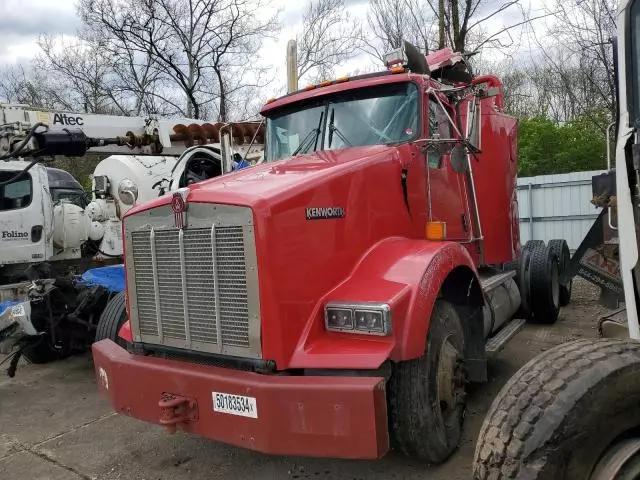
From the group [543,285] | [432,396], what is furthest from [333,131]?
[543,285]

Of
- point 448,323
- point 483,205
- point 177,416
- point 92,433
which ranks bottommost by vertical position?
point 92,433

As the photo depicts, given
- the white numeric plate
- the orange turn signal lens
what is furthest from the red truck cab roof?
the white numeric plate

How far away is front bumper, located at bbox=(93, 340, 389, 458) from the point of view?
2.88 metres

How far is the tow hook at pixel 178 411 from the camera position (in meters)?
3.35

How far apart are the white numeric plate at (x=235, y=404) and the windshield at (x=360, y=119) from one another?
2.18 m

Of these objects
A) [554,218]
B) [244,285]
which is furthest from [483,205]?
[554,218]

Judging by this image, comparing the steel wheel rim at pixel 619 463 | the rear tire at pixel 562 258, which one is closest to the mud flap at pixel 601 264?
the rear tire at pixel 562 258

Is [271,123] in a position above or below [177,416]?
above

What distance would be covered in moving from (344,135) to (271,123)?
1007mm

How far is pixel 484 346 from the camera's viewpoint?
4.51 meters

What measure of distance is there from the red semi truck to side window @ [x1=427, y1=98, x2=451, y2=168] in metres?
0.02

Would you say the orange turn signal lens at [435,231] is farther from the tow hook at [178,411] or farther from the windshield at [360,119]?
the tow hook at [178,411]

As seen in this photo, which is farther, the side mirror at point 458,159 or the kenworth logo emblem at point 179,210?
the side mirror at point 458,159

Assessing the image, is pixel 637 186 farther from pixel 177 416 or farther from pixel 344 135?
pixel 177 416
